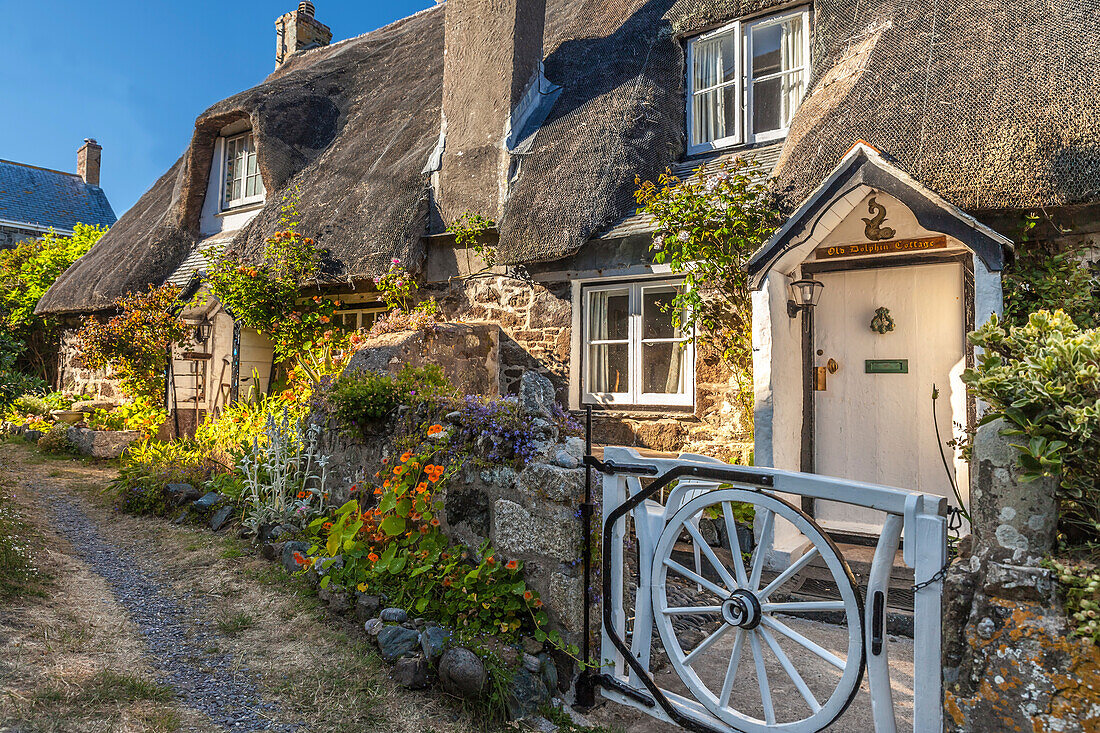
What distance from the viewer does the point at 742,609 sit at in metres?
2.55

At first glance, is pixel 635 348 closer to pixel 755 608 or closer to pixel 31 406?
pixel 755 608

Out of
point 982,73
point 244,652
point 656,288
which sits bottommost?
point 244,652

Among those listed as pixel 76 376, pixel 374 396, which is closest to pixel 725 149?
pixel 374 396

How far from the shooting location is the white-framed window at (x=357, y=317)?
8.84 m

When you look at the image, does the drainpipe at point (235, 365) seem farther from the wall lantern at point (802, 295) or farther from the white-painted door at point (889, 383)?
the white-painted door at point (889, 383)

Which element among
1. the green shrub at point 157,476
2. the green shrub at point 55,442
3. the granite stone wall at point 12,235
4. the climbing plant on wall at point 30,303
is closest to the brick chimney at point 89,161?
the granite stone wall at point 12,235

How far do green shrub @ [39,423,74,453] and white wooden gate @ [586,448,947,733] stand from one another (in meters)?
9.08

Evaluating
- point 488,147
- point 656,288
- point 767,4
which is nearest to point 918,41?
point 767,4

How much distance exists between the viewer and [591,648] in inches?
122

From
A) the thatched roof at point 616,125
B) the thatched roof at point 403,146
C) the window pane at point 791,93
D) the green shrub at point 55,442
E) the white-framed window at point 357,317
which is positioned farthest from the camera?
the green shrub at point 55,442

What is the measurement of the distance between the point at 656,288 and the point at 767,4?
2.90 meters

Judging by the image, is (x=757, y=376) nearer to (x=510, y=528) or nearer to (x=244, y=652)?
(x=510, y=528)

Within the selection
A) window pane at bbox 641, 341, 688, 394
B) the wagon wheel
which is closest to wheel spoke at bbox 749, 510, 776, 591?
the wagon wheel

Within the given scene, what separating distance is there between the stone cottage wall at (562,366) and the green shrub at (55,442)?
5797 millimetres
